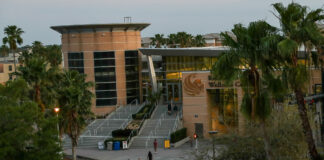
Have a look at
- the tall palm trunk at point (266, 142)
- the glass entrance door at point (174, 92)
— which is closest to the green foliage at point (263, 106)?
the tall palm trunk at point (266, 142)

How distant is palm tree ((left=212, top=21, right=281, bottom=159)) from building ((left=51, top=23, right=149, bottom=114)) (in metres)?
43.8

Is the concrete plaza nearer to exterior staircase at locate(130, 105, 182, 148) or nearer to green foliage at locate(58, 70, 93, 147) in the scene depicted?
exterior staircase at locate(130, 105, 182, 148)

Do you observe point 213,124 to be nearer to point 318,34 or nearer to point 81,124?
point 81,124

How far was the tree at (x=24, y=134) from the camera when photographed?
2258cm

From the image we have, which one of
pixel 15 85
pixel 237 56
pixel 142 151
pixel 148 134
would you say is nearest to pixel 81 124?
pixel 142 151

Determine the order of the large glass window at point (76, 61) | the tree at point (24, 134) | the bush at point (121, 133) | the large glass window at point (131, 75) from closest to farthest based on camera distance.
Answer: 1. the tree at point (24, 134)
2. the bush at point (121, 133)
3. the large glass window at point (76, 61)
4. the large glass window at point (131, 75)

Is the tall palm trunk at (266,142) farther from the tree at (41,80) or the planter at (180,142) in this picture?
the planter at (180,142)

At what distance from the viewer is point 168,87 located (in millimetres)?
59750

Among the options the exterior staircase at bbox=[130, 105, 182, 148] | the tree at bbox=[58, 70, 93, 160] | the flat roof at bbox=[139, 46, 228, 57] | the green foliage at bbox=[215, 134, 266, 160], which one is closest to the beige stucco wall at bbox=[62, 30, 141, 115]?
the flat roof at bbox=[139, 46, 228, 57]

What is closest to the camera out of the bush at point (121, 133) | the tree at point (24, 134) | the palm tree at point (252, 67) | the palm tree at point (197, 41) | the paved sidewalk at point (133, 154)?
the palm tree at point (252, 67)

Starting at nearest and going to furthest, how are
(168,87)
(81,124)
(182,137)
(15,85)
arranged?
(15,85)
(81,124)
(182,137)
(168,87)

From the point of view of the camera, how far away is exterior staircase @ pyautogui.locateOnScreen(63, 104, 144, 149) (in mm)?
46594

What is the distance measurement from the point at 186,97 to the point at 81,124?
12290 millimetres

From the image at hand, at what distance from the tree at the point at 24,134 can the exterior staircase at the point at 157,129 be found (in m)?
20.2
